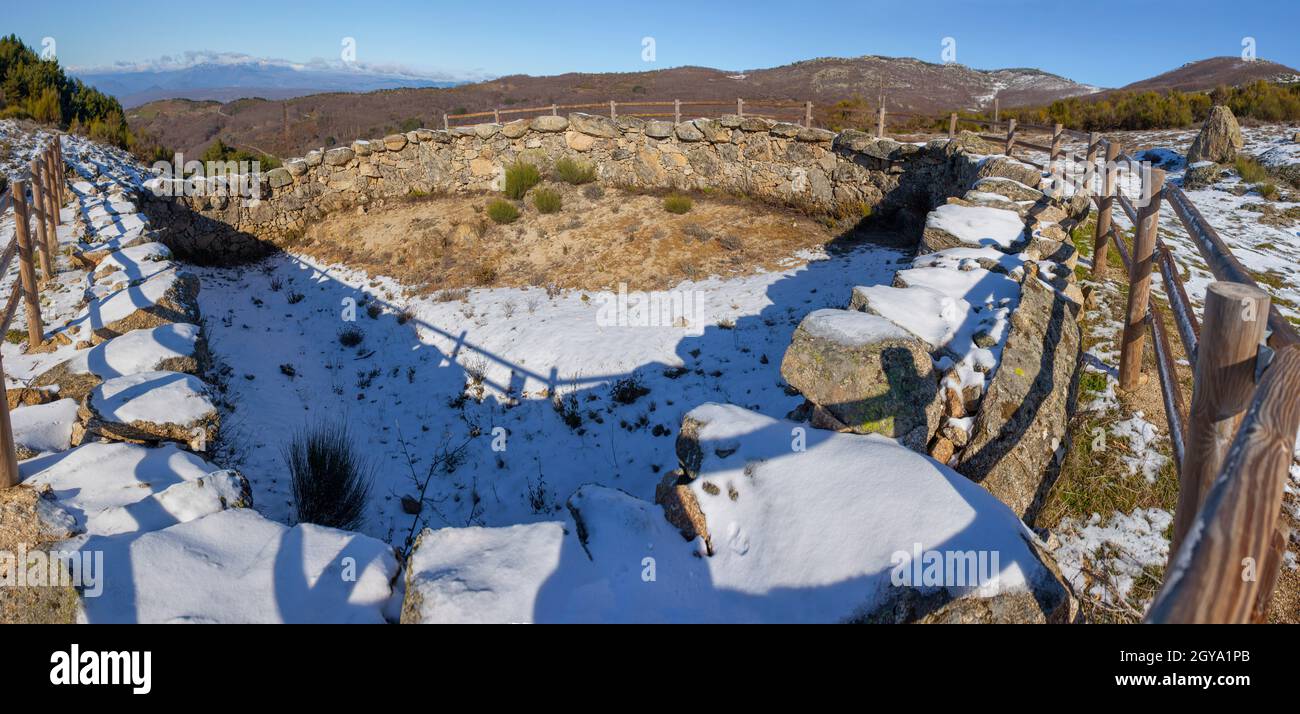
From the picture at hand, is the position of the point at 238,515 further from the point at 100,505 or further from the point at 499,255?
the point at 499,255

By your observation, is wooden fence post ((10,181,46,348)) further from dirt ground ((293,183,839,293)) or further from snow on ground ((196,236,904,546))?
dirt ground ((293,183,839,293))

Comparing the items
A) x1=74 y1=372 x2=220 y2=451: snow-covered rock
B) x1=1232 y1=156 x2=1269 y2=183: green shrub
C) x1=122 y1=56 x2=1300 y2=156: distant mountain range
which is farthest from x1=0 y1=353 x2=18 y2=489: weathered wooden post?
x1=122 y1=56 x2=1300 y2=156: distant mountain range

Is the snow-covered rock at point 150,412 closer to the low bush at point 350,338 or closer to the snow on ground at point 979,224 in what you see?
the low bush at point 350,338

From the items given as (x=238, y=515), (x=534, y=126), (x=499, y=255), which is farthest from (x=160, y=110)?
(x=238, y=515)
